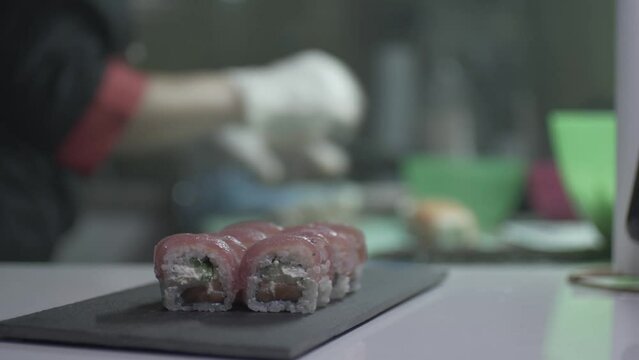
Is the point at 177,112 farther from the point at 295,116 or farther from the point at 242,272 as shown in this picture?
the point at 242,272

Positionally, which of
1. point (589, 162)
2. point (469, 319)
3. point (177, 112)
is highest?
point (177, 112)

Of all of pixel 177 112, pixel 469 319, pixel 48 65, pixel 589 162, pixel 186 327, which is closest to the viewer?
pixel 186 327

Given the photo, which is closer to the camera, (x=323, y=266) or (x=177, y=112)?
(x=323, y=266)

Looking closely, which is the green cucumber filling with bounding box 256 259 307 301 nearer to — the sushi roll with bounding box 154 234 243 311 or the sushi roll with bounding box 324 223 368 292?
the sushi roll with bounding box 154 234 243 311

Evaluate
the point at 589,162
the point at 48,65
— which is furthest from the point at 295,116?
the point at 589,162

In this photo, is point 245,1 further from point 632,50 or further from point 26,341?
point 26,341

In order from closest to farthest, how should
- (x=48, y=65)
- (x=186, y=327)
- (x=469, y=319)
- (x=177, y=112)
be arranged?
1. (x=186, y=327)
2. (x=469, y=319)
3. (x=48, y=65)
4. (x=177, y=112)

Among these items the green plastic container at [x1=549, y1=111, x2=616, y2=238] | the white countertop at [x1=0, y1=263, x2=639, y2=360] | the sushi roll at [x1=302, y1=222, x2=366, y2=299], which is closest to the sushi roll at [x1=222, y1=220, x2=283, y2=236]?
the sushi roll at [x1=302, y1=222, x2=366, y2=299]

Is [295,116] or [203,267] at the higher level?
[295,116]
